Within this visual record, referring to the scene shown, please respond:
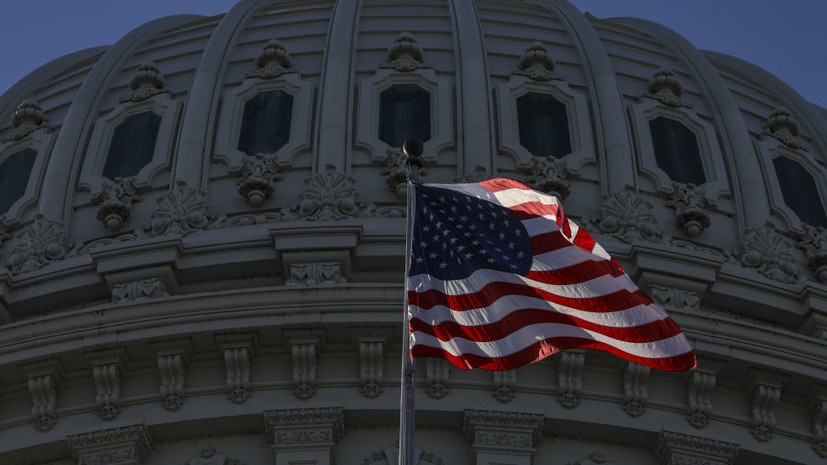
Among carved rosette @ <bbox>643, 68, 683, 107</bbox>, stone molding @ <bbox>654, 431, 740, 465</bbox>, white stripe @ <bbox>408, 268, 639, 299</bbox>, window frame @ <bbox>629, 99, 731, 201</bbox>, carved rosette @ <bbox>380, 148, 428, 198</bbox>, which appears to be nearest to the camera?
white stripe @ <bbox>408, 268, 639, 299</bbox>

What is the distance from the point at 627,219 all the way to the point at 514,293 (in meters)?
10.7

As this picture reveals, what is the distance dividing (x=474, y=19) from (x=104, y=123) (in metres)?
7.55

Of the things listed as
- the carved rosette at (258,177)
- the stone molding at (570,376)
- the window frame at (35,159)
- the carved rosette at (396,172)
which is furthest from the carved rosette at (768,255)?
the window frame at (35,159)

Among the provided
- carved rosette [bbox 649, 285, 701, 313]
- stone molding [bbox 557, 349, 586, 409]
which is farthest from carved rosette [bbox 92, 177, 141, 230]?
carved rosette [bbox 649, 285, 701, 313]

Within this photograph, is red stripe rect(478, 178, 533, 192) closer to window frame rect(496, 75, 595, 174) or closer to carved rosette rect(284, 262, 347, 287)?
carved rosette rect(284, 262, 347, 287)

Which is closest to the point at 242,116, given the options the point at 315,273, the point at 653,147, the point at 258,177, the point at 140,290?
the point at 258,177

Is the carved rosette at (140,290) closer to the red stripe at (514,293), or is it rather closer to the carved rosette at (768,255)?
the carved rosette at (768,255)

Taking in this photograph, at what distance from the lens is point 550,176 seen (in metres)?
31.0

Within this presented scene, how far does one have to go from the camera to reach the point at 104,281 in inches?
1130

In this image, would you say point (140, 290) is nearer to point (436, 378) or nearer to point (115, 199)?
point (115, 199)

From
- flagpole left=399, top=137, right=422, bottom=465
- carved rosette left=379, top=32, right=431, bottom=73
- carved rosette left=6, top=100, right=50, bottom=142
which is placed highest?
carved rosette left=379, top=32, right=431, bottom=73

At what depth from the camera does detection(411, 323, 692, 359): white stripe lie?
19.2 metres

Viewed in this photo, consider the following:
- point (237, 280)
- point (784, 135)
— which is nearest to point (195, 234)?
point (237, 280)

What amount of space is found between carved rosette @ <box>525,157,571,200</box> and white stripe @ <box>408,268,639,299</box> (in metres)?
10.4
